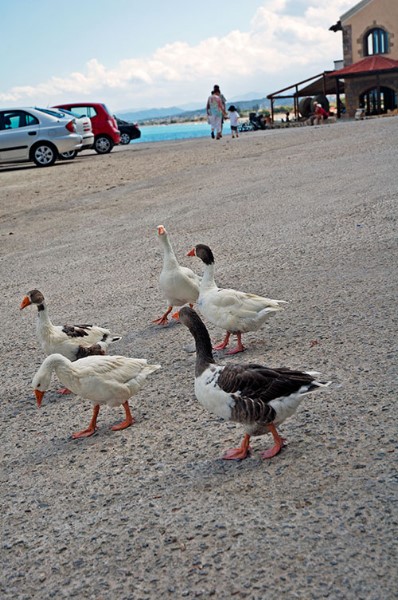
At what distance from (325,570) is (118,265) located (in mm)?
7669

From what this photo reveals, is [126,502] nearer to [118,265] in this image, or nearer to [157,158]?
[118,265]

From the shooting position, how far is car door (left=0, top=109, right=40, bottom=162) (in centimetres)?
2448

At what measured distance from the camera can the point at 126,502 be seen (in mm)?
4457

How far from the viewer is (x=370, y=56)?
157 ft

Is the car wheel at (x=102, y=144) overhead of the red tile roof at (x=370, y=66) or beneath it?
beneath

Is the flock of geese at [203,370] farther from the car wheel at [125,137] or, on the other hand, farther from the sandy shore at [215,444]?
the car wheel at [125,137]

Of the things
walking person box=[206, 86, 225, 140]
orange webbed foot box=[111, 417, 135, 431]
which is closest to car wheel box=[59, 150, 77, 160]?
walking person box=[206, 86, 225, 140]

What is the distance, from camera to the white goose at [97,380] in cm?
545

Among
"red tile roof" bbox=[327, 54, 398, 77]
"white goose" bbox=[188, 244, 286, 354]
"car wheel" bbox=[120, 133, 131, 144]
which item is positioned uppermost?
"red tile roof" bbox=[327, 54, 398, 77]

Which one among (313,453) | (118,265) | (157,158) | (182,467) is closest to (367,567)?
(313,453)

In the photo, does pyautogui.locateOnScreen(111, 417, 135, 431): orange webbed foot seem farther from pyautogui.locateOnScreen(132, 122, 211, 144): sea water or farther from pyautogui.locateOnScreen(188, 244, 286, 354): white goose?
pyautogui.locateOnScreen(132, 122, 211, 144): sea water

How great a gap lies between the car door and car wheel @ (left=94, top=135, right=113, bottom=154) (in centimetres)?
485

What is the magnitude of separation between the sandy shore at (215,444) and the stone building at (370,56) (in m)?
36.3

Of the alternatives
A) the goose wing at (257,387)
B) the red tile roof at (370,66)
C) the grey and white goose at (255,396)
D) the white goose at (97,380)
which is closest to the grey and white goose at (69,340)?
the white goose at (97,380)
